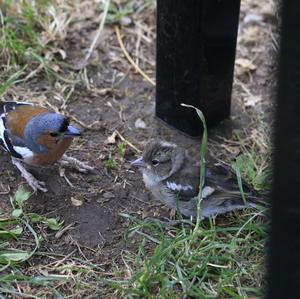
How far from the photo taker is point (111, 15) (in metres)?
6.57

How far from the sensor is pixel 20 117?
195 inches

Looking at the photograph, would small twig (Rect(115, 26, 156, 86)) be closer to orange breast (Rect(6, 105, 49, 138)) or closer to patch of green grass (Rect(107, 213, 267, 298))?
orange breast (Rect(6, 105, 49, 138))

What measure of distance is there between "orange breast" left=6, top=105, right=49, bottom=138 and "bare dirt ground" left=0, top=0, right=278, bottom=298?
26 centimetres

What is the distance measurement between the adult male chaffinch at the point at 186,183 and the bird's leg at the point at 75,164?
1.87ft

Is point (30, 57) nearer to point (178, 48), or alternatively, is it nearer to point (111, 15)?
point (111, 15)

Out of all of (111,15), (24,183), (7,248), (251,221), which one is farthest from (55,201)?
(111,15)

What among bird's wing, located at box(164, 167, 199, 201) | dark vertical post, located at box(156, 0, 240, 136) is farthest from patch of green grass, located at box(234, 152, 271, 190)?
bird's wing, located at box(164, 167, 199, 201)

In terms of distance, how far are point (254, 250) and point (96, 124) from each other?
1.82m

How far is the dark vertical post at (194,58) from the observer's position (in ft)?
15.7

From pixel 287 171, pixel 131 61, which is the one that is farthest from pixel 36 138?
pixel 287 171

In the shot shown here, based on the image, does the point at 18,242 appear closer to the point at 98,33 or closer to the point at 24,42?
the point at 24,42

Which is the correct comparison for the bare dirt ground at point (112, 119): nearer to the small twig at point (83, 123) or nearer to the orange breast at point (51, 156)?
the small twig at point (83, 123)

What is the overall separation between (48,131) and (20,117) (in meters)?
0.28

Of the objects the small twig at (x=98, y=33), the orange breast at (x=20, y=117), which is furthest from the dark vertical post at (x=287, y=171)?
the small twig at (x=98, y=33)
